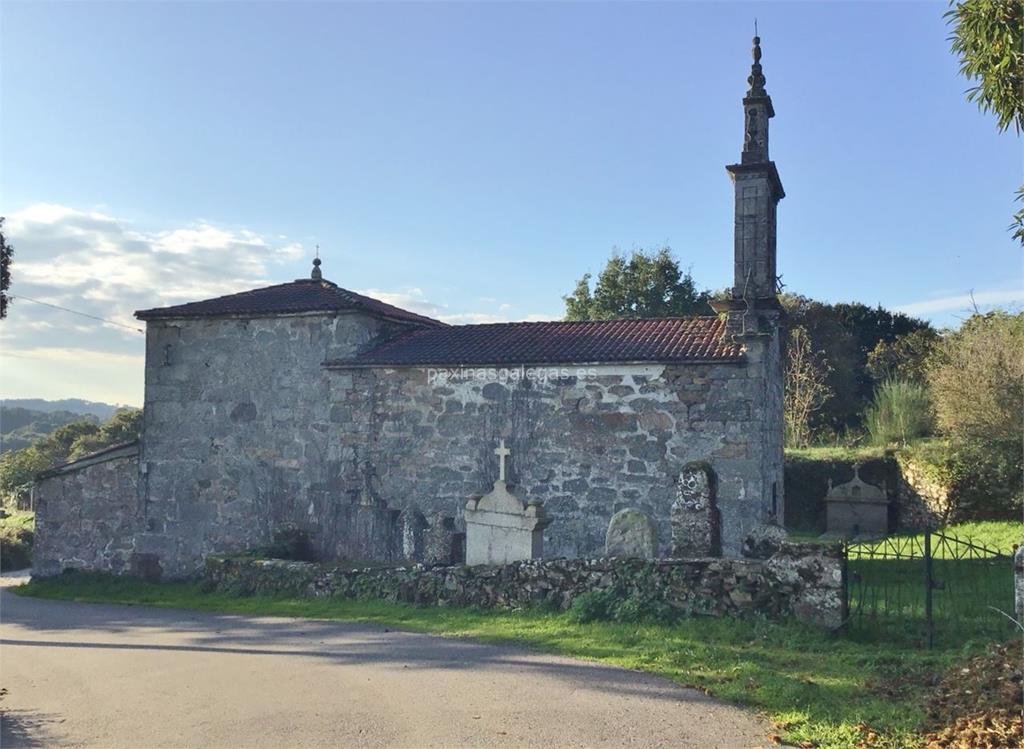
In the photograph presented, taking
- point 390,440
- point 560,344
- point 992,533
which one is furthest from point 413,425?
point 992,533

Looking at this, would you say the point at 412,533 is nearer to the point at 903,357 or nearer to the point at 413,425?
the point at 413,425

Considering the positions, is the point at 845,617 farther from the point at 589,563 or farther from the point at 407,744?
the point at 407,744

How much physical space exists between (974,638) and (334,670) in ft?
19.7

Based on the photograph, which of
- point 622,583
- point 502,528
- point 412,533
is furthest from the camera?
point 412,533

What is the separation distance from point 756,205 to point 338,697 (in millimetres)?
10548

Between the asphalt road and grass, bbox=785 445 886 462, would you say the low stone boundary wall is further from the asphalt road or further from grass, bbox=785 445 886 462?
grass, bbox=785 445 886 462

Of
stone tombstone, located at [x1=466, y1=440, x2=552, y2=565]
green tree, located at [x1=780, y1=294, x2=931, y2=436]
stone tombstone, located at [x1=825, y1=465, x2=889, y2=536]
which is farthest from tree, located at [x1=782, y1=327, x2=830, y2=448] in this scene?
stone tombstone, located at [x1=466, y1=440, x2=552, y2=565]

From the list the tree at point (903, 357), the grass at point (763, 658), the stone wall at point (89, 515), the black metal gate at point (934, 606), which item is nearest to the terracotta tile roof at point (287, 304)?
the stone wall at point (89, 515)

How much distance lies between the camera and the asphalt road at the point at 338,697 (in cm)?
611

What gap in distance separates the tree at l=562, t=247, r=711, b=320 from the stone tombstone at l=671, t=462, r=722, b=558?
24396 mm

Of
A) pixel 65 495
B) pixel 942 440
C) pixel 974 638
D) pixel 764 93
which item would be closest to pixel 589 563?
pixel 974 638

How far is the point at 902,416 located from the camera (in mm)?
26906

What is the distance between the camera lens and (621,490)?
536 inches

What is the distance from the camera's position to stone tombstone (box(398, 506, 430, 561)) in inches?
567
